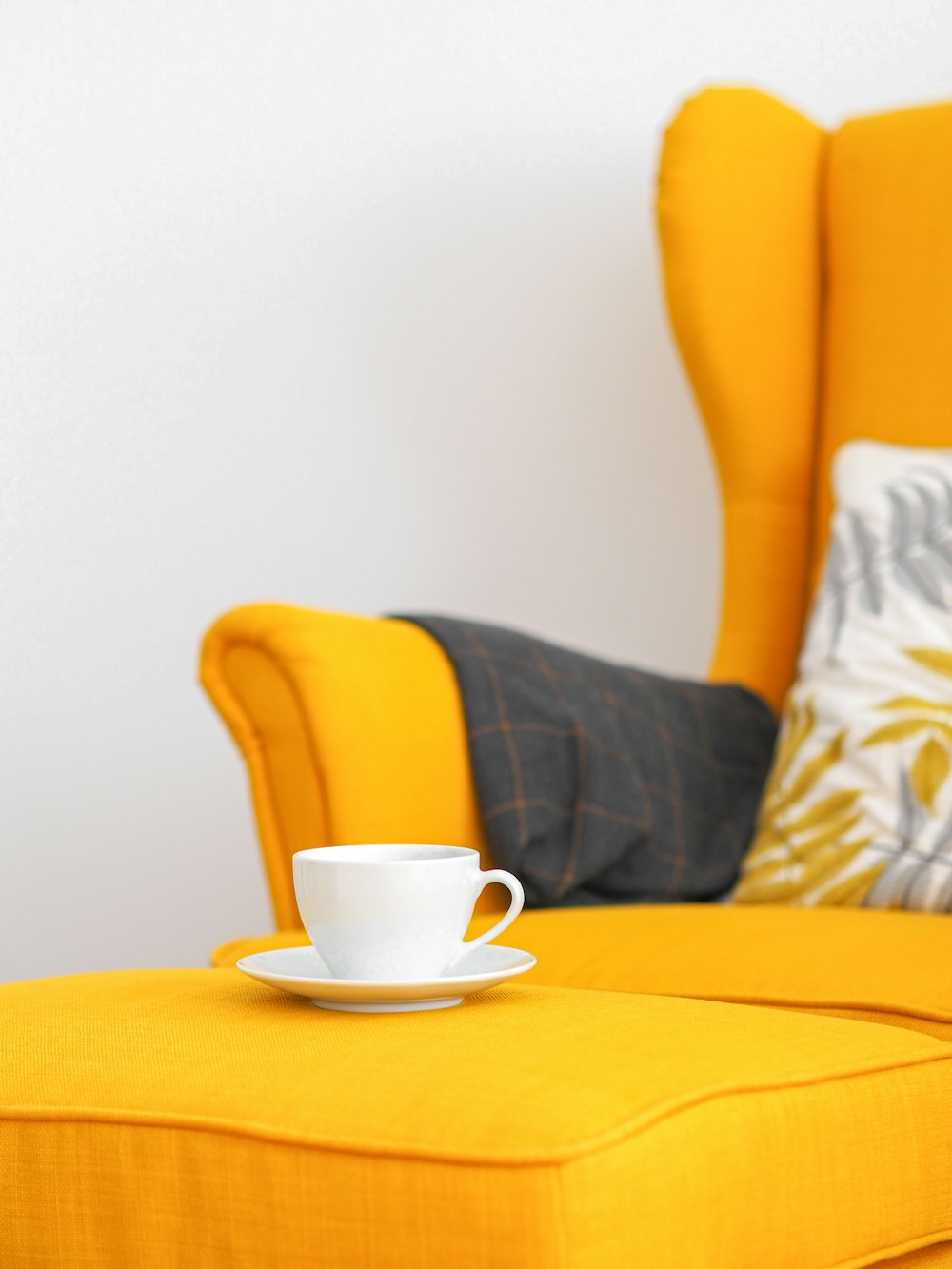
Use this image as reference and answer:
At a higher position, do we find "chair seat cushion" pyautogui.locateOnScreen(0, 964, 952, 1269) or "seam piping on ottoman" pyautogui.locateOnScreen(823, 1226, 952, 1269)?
"chair seat cushion" pyautogui.locateOnScreen(0, 964, 952, 1269)

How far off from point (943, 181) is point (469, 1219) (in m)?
1.45

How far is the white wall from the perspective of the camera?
2154 millimetres

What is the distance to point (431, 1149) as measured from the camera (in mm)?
672

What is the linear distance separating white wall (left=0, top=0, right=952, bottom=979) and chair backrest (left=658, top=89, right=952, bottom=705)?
0.49 m

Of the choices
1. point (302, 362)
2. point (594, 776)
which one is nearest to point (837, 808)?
point (594, 776)

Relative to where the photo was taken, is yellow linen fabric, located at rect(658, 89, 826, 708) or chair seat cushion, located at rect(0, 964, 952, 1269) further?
yellow linen fabric, located at rect(658, 89, 826, 708)

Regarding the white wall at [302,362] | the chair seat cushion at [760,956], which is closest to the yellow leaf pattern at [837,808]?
the chair seat cushion at [760,956]

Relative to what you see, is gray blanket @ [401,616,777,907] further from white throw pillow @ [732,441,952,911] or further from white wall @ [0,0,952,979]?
white wall @ [0,0,952,979]

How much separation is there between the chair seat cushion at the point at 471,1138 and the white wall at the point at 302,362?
1327mm

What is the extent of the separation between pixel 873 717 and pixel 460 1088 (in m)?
0.88

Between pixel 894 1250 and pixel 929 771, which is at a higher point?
pixel 929 771

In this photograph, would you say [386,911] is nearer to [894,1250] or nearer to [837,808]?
[894,1250]

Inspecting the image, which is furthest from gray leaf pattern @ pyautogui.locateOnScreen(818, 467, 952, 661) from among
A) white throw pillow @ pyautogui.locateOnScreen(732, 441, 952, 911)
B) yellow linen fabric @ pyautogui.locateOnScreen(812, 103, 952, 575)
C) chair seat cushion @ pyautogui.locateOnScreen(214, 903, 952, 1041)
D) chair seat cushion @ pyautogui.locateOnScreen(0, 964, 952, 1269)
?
chair seat cushion @ pyautogui.locateOnScreen(0, 964, 952, 1269)

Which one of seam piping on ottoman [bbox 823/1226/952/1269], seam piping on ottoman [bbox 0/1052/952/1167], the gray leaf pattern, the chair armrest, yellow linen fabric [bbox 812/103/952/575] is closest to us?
seam piping on ottoman [bbox 0/1052/952/1167]
